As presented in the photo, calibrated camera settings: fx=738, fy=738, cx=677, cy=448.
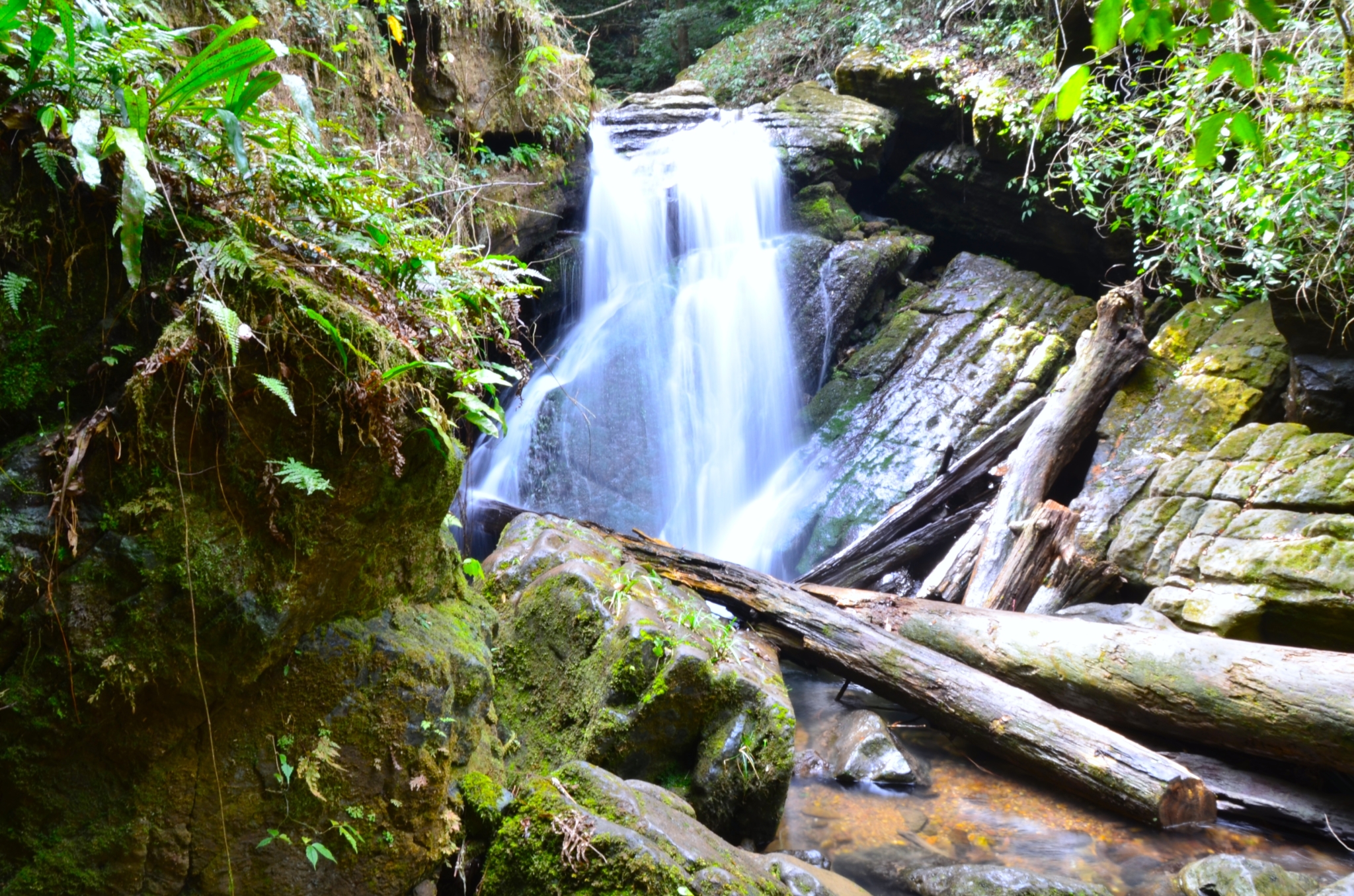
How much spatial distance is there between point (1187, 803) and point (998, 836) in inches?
48.4

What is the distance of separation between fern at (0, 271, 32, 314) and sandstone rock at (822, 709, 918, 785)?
511cm

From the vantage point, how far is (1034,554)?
6.70 metres

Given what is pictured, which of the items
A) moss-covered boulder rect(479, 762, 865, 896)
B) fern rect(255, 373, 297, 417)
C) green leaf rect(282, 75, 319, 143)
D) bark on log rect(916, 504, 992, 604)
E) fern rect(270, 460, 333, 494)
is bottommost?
bark on log rect(916, 504, 992, 604)

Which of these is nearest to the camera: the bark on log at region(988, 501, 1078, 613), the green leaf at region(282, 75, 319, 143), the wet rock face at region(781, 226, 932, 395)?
the green leaf at region(282, 75, 319, 143)

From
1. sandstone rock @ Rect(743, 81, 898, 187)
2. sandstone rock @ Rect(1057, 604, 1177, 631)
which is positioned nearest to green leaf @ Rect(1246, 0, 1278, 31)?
sandstone rock @ Rect(1057, 604, 1177, 631)

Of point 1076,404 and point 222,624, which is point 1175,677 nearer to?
point 1076,404

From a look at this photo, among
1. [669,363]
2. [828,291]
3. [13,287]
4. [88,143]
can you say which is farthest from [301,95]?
[828,291]

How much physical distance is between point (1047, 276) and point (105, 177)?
12.1 metres

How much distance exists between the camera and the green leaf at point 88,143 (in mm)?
1949

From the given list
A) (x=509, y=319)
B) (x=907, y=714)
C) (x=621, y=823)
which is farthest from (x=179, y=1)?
(x=907, y=714)

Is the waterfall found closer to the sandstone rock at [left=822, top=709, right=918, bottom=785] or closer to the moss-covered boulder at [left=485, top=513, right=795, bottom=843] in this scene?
the sandstone rock at [left=822, top=709, right=918, bottom=785]

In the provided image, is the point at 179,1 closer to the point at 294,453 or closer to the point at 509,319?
the point at 509,319

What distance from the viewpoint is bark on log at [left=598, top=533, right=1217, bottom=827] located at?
464 cm

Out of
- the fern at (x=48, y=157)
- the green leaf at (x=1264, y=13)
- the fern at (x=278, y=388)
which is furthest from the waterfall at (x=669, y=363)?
the green leaf at (x=1264, y=13)
